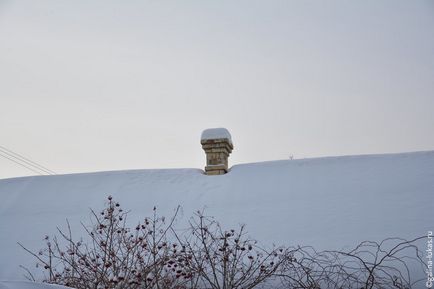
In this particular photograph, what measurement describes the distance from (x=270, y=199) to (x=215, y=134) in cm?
193

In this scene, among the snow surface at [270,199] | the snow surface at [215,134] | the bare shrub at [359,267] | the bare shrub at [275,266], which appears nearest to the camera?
the bare shrub at [275,266]

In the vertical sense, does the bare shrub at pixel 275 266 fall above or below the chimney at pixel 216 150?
below

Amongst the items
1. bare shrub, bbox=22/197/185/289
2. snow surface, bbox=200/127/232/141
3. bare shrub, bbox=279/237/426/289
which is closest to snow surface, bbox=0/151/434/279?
bare shrub, bbox=279/237/426/289

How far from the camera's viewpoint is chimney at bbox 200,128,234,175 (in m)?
9.48

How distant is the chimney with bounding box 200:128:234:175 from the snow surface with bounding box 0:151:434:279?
237mm

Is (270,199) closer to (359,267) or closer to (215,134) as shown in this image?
(215,134)

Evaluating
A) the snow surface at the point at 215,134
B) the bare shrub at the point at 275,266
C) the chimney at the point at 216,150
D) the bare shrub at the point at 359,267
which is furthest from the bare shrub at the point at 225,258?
the snow surface at the point at 215,134

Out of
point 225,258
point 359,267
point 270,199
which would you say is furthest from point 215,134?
point 225,258

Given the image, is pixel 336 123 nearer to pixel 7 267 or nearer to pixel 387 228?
pixel 387 228

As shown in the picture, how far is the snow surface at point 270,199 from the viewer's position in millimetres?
7223

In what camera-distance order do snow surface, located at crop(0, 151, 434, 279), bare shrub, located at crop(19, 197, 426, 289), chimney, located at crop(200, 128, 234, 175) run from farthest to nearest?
1. chimney, located at crop(200, 128, 234, 175)
2. snow surface, located at crop(0, 151, 434, 279)
3. bare shrub, located at crop(19, 197, 426, 289)

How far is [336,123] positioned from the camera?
955 centimetres

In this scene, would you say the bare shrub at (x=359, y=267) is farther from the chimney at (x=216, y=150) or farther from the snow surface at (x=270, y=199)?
the chimney at (x=216, y=150)

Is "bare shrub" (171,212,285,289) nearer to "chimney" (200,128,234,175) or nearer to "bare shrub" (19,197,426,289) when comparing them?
"bare shrub" (19,197,426,289)
